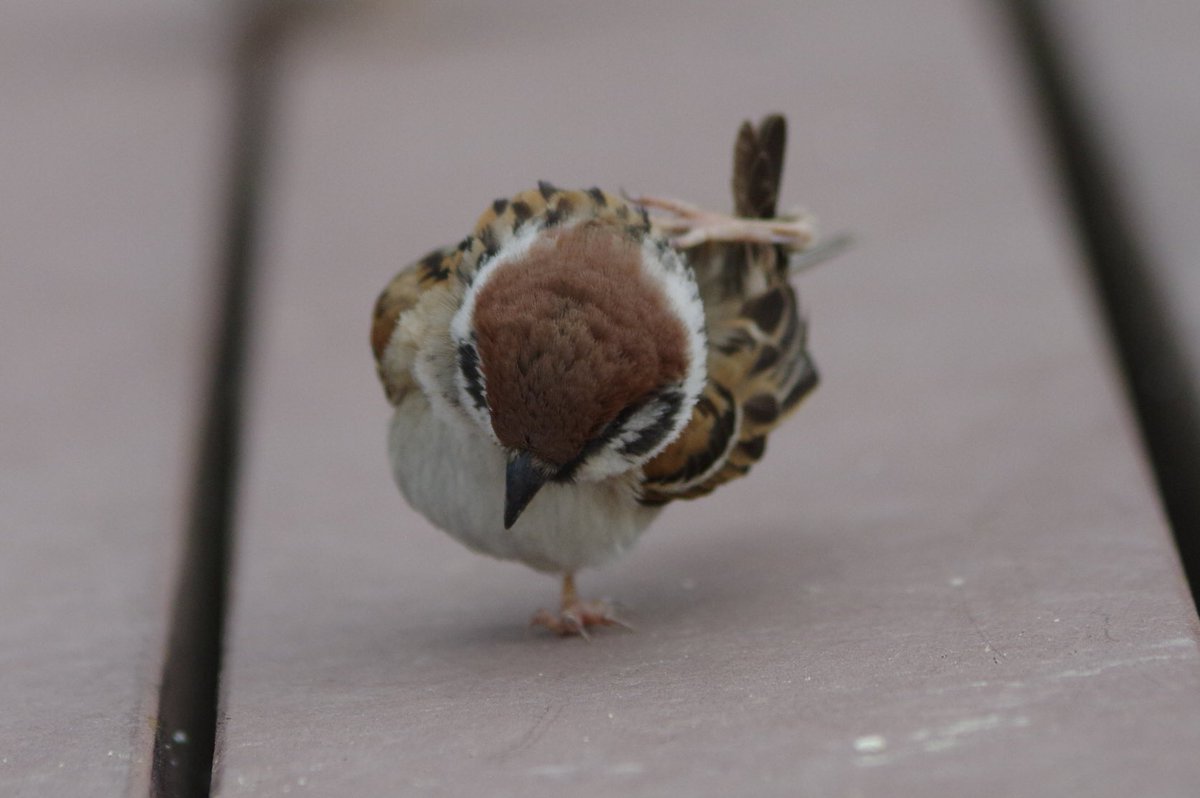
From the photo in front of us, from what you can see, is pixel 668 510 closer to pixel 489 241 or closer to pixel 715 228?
pixel 715 228

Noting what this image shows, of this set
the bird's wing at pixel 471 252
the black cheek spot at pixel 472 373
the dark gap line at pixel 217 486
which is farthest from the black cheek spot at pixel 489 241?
the dark gap line at pixel 217 486

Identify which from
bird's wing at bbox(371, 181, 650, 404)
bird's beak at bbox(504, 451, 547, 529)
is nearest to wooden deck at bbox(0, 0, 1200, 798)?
bird's beak at bbox(504, 451, 547, 529)

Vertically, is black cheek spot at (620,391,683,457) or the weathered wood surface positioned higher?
the weathered wood surface

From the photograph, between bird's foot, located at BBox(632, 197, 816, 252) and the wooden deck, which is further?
bird's foot, located at BBox(632, 197, 816, 252)

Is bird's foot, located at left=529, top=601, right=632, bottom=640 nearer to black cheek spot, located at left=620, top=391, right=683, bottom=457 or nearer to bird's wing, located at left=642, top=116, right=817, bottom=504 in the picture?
bird's wing, located at left=642, top=116, right=817, bottom=504

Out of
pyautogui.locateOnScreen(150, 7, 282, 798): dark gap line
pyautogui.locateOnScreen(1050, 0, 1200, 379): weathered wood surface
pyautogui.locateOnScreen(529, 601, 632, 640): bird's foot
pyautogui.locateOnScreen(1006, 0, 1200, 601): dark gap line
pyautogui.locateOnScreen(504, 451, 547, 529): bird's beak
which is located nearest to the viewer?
pyautogui.locateOnScreen(150, 7, 282, 798): dark gap line

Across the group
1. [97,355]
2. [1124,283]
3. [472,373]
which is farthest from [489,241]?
[1124,283]
